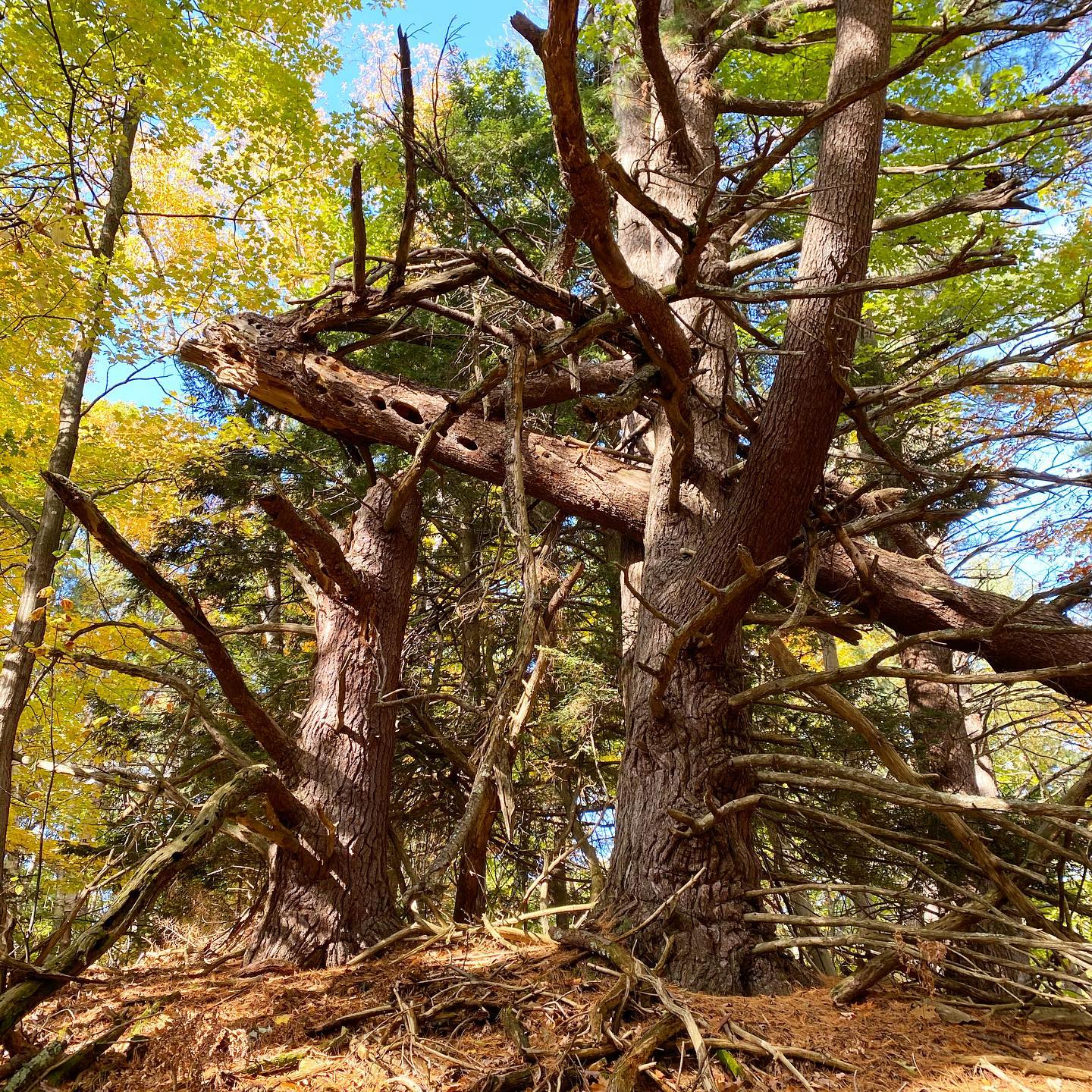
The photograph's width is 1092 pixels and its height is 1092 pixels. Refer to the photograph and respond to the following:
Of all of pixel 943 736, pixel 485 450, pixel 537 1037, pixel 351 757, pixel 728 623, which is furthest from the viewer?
pixel 943 736

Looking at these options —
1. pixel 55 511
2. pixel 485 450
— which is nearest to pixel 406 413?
pixel 485 450

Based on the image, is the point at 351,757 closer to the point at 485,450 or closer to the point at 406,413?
the point at 485,450

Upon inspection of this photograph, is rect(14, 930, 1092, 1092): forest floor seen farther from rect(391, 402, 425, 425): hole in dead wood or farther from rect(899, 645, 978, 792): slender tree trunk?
rect(391, 402, 425, 425): hole in dead wood

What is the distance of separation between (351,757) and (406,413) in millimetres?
2052

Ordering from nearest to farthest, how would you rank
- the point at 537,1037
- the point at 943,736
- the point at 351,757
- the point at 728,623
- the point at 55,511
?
the point at 537,1037
the point at 728,623
the point at 351,757
the point at 943,736
the point at 55,511

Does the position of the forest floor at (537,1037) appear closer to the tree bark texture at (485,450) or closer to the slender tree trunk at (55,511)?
the tree bark texture at (485,450)

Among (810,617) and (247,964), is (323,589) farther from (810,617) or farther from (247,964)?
(810,617)

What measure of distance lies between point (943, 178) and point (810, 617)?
19.5 feet

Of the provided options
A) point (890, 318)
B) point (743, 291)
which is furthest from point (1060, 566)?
point (743, 291)

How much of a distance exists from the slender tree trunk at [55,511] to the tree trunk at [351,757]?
111 inches

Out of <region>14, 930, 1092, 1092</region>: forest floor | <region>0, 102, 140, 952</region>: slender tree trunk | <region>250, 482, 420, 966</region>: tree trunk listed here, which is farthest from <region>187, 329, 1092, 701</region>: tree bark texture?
<region>0, 102, 140, 952</region>: slender tree trunk

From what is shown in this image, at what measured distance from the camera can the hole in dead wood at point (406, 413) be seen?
14.9 feet

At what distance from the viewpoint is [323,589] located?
13.9 feet

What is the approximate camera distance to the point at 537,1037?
2504mm
